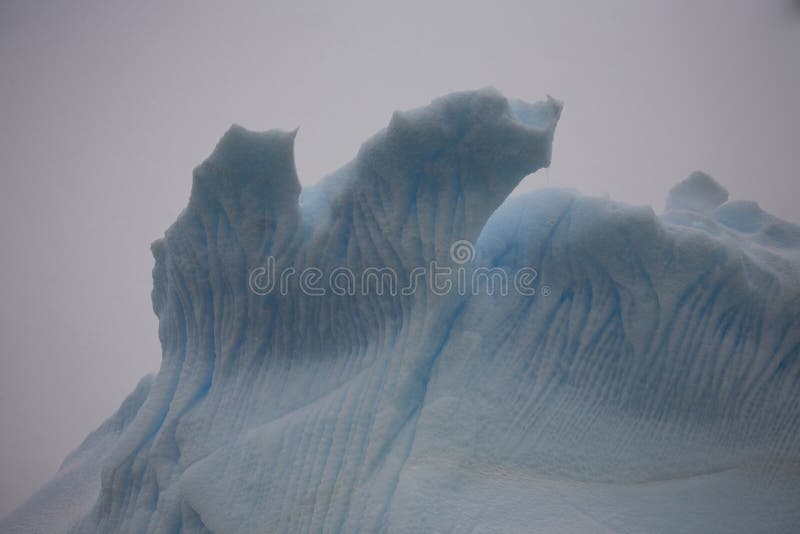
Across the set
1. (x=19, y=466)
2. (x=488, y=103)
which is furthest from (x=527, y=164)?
(x=19, y=466)

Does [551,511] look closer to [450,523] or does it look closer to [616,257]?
[450,523]

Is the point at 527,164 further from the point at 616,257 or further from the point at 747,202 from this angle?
the point at 747,202

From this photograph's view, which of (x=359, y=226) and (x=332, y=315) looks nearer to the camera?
(x=359, y=226)

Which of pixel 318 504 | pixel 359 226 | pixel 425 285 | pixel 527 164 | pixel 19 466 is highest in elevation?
pixel 527 164

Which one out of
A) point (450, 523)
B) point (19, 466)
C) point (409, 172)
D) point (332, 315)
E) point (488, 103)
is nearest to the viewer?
point (450, 523)

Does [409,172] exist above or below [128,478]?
above

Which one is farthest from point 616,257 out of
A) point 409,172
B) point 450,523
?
point 450,523

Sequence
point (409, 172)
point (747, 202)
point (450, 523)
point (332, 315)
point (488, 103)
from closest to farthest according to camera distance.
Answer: point (450, 523)
point (488, 103)
point (409, 172)
point (332, 315)
point (747, 202)
